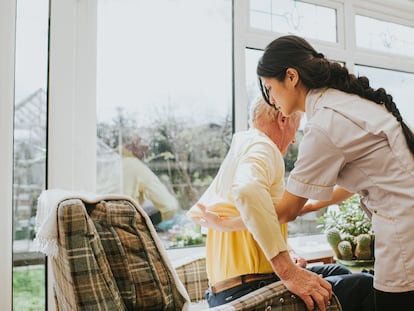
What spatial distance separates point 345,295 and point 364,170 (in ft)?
1.64

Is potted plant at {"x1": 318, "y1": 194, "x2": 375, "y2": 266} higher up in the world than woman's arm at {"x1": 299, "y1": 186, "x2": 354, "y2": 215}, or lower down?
lower down

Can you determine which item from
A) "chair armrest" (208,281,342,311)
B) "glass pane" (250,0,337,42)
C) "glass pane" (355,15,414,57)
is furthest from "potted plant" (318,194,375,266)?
"glass pane" (355,15,414,57)

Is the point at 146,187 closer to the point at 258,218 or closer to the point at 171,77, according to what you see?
the point at 171,77

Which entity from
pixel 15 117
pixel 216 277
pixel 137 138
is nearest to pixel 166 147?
pixel 137 138

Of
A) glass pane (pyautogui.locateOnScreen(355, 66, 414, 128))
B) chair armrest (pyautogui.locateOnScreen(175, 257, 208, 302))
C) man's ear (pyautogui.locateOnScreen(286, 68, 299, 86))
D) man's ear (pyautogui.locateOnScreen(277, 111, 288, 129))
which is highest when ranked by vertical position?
glass pane (pyautogui.locateOnScreen(355, 66, 414, 128))

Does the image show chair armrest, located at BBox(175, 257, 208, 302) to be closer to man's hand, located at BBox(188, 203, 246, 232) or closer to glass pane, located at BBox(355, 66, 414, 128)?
man's hand, located at BBox(188, 203, 246, 232)

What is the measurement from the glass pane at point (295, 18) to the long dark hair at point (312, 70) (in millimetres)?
1410

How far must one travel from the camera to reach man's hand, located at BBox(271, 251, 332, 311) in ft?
3.66

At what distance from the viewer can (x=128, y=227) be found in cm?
97

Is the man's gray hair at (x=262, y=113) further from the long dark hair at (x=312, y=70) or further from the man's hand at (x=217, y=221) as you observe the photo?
the man's hand at (x=217, y=221)

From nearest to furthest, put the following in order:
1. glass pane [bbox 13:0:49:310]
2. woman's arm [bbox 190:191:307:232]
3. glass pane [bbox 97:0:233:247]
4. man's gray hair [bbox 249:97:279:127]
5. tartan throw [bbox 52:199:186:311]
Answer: tartan throw [bbox 52:199:186:311] < woman's arm [bbox 190:191:307:232] < man's gray hair [bbox 249:97:279:127] < glass pane [bbox 13:0:49:310] < glass pane [bbox 97:0:233:247]

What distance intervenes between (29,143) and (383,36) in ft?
9.00

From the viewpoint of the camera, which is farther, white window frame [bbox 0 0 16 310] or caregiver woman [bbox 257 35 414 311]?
white window frame [bbox 0 0 16 310]

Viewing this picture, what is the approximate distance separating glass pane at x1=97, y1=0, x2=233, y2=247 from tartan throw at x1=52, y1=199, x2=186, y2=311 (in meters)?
1.25
